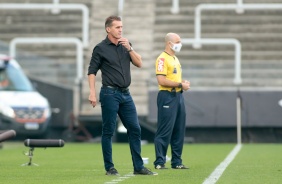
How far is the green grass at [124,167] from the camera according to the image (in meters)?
12.7

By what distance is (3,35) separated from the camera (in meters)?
34.5

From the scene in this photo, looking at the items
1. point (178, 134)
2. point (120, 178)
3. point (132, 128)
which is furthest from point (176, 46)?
point (120, 178)

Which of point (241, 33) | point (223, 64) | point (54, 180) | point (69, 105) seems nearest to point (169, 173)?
point (54, 180)

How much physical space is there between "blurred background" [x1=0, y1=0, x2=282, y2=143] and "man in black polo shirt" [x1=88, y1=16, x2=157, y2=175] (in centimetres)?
1328

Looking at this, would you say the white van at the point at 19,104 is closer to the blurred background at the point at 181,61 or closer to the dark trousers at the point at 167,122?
the blurred background at the point at 181,61

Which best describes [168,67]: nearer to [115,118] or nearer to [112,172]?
[115,118]

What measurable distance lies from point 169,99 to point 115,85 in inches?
74.2

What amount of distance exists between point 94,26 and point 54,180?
21.7m

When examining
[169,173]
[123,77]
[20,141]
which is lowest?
[20,141]

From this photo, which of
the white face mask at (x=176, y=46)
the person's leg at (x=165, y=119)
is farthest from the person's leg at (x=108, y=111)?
the white face mask at (x=176, y=46)

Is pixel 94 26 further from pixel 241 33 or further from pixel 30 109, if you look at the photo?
pixel 30 109

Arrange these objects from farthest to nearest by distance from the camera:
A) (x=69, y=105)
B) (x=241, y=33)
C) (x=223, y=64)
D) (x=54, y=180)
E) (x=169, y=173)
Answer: (x=241, y=33) → (x=69, y=105) → (x=223, y=64) → (x=169, y=173) → (x=54, y=180)

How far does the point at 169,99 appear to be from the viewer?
15.1 metres

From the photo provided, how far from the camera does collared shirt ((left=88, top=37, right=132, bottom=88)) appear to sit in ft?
43.8
